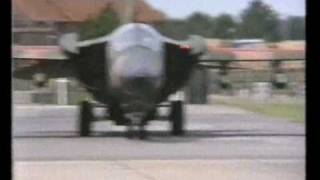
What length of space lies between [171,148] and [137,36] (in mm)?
355

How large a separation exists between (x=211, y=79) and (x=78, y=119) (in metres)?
0.33

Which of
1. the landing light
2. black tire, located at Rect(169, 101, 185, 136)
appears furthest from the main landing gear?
the landing light

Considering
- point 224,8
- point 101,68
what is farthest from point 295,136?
point 101,68

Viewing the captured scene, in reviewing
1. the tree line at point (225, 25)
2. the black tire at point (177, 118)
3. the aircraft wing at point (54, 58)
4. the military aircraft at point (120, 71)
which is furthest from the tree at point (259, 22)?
the aircraft wing at point (54, 58)

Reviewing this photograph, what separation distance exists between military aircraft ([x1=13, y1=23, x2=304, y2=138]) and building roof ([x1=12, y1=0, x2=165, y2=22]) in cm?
6

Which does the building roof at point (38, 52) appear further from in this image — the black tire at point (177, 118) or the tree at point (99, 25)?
the black tire at point (177, 118)

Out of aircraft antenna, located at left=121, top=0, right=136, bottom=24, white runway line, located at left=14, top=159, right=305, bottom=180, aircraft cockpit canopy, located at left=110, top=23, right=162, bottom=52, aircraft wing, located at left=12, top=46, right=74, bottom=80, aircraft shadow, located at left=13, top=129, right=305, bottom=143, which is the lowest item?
white runway line, located at left=14, top=159, right=305, bottom=180

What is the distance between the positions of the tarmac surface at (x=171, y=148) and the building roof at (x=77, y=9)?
0.20 m

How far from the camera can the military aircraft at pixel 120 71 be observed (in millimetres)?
1421

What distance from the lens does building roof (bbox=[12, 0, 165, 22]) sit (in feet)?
4.06

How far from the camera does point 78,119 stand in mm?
1424

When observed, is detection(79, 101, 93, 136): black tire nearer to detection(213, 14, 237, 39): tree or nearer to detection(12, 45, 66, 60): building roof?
detection(12, 45, 66, 60): building roof

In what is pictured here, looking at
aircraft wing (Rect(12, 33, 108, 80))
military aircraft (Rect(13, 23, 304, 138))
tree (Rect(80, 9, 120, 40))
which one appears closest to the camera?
aircraft wing (Rect(12, 33, 108, 80))
